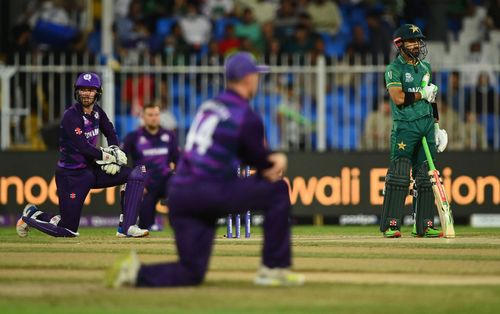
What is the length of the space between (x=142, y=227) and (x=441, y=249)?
4992 millimetres

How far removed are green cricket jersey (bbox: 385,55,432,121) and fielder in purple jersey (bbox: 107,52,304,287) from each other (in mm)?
5301

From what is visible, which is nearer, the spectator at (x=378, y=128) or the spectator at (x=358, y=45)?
the spectator at (x=378, y=128)

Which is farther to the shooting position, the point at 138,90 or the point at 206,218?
the point at 138,90

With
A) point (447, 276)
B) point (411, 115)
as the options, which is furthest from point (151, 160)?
point (447, 276)

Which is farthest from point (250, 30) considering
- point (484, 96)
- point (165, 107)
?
point (484, 96)

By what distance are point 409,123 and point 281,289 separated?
18.6ft

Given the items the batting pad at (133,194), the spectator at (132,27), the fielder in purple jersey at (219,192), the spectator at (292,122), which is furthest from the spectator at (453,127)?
the fielder in purple jersey at (219,192)

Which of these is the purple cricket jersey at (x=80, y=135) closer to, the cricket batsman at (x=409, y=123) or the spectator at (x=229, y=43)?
the cricket batsman at (x=409, y=123)

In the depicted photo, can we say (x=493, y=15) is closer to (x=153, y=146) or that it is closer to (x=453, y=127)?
(x=453, y=127)

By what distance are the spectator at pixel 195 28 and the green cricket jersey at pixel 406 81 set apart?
10.1 metres

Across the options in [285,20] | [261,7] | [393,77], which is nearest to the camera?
[393,77]

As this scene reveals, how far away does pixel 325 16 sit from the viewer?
25.0 m

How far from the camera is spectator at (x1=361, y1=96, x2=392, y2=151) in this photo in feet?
70.0

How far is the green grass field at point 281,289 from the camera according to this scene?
874 centimetres
